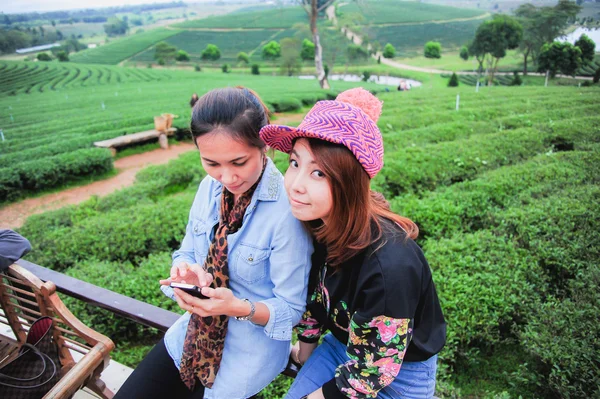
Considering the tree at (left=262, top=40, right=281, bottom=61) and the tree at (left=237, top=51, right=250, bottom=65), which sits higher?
the tree at (left=262, top=40, right=281, bottom=61)

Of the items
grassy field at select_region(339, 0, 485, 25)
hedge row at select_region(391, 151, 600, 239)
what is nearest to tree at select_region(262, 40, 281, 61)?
grassy field at select_region(339, 0, 485, 25)

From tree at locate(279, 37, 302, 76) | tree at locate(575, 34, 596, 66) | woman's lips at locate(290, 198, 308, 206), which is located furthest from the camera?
tree at locate(279, 37, 302, 76)

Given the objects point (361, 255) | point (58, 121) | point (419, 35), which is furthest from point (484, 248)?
point (419, 35)

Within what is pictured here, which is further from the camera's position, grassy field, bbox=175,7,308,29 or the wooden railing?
grassy field, bbox=175,7,308,29

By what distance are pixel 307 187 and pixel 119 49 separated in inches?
2264

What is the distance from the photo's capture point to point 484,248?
3.23 m

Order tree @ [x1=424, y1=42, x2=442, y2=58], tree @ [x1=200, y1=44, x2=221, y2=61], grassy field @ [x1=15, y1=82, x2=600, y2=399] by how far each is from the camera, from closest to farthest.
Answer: grassy field @ [x1=15, y1=82, x2=600, y2=399] → tree @ [x1=424, y1=42, x2=442, y2=58] → tree @ [x1=200, y1=44, x2=221, y2=61]

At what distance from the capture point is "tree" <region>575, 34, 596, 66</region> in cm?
766

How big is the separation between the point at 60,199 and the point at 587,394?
822 centimetres

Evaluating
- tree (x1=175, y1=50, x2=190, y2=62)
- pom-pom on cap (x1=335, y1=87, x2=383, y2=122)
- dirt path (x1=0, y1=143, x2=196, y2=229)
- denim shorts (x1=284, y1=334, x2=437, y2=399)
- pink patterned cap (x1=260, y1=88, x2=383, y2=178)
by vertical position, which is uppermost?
tree (x1=175, y1=50, x2=190, y2=62)

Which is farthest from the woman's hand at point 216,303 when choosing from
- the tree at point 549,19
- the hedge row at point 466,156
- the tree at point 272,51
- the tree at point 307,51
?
the tree at point 272,51

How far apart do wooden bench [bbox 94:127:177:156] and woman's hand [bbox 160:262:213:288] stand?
910 cm

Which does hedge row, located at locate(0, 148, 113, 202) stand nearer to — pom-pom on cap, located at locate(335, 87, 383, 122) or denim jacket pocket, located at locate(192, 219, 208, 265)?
denim jacket pocket, located at locate(192, 219, 208, 265)

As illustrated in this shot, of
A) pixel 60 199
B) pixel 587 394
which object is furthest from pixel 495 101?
pixel 60 199
